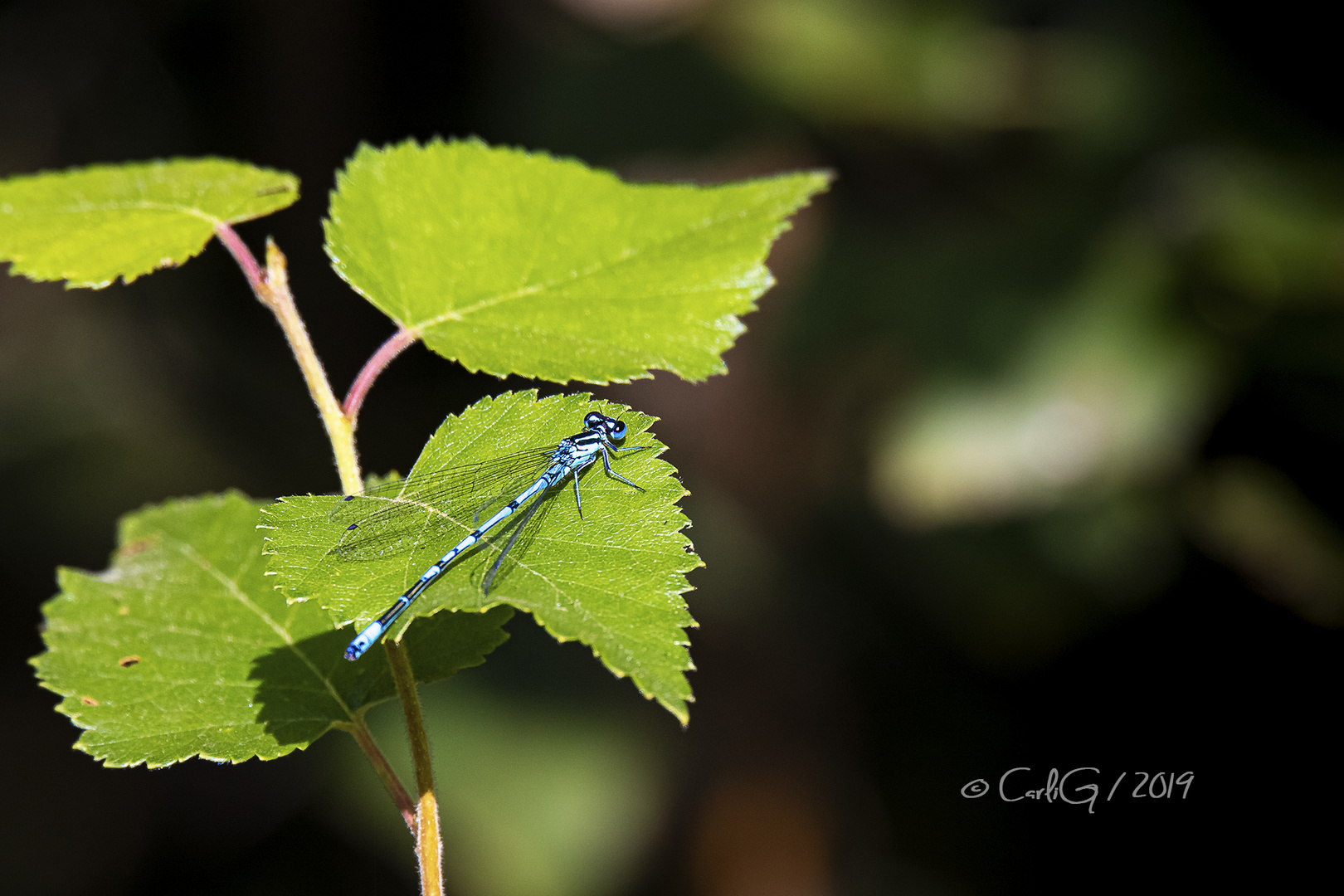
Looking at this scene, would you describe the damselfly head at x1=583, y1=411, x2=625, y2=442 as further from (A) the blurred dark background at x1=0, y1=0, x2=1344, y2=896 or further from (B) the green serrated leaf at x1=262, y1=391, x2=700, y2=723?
(A) the blurred dark background at x1=0, y1=0, x2=1344, y2=896

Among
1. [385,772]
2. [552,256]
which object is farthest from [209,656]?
[552,256]

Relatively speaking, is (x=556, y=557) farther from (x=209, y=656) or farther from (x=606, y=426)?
(x=209, y=656)

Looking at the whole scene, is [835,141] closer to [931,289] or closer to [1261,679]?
[931,289]

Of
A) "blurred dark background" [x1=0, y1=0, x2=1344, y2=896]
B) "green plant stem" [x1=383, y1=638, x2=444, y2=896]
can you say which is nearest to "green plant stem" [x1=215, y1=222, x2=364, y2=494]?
"green plant stem" [x1=383, y1=638, x2=444, y2=896]

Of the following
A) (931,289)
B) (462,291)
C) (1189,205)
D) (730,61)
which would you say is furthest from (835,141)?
(462,291)

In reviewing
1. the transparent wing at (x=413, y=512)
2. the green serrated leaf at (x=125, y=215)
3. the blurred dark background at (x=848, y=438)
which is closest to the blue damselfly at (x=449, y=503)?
the transparent wing at (x=413, y=512)

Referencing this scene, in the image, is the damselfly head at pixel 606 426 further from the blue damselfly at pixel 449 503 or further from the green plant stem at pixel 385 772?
the green plant stem at pixel 385 772
